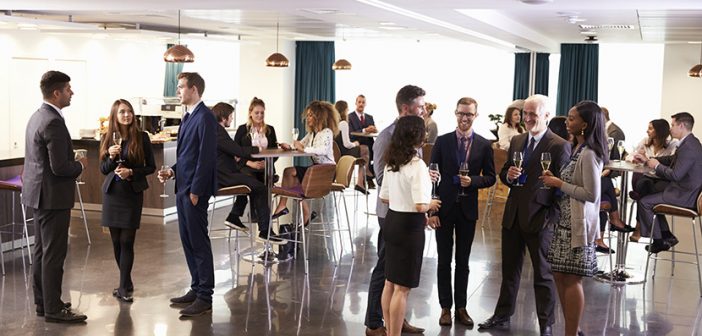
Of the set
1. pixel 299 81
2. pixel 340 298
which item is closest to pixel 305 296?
pixel 340 298

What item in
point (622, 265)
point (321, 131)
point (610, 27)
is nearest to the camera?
point (622, 265)

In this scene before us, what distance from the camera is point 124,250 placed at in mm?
6188

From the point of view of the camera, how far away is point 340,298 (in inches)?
255

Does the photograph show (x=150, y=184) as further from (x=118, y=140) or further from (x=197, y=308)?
(x=197, y=308)

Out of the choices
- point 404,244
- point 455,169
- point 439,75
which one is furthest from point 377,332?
point 439,75

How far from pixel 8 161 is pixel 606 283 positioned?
209 inches

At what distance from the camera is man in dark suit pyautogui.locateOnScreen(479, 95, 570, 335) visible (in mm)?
5211

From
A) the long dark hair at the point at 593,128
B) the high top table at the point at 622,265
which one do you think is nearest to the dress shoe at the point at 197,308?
the long dark hair at the point at 593,128

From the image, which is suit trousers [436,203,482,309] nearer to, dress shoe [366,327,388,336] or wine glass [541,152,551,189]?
dress shoe [366,327,388,336]

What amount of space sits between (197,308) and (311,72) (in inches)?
438

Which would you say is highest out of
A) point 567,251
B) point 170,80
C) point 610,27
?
point 610,27

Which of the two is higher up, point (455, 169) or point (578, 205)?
point (455, 169)

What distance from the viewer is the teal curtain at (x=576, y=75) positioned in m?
15.7

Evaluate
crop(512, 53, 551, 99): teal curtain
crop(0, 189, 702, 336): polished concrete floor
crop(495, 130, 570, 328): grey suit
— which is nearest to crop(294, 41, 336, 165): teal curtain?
crop(512, 53, 551, 99): teal curtain
